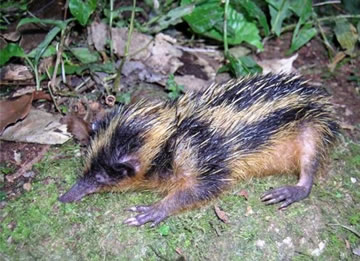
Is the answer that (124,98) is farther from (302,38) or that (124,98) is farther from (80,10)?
(302,38)

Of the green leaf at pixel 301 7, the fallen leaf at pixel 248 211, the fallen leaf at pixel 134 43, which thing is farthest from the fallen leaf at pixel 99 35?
the fallen leaf at pixel 248 211

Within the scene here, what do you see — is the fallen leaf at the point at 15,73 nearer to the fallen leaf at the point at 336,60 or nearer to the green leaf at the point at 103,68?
the green leaf at the point at 103,68

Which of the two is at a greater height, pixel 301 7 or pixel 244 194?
pixel 301 7

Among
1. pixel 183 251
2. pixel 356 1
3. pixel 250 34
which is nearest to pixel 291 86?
pixel 250 34

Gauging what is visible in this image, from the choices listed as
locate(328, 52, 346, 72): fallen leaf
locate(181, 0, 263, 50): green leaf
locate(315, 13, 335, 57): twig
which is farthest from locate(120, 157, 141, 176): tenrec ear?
locate(315, 13, 335, 57): twig

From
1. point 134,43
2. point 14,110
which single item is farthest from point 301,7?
point 14,110

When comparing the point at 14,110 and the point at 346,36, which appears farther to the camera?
the point at 346,36

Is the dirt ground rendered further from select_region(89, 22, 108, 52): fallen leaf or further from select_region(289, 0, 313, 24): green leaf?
select_region(289, 0, 313, 24): green leaf
